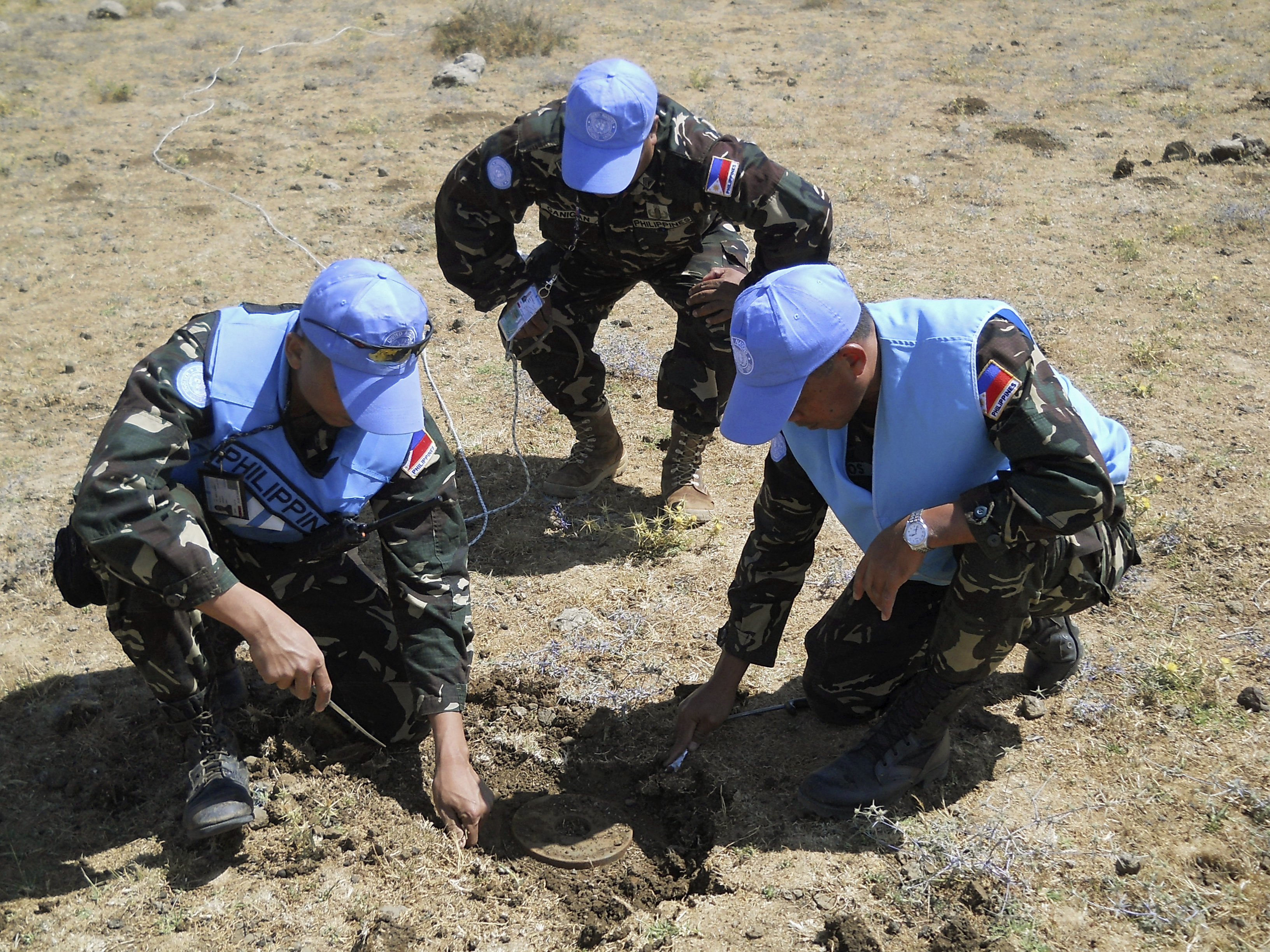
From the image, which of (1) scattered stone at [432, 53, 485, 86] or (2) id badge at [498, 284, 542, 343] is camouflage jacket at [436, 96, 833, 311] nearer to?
(2) id badge at [498, 284, 542, 343]

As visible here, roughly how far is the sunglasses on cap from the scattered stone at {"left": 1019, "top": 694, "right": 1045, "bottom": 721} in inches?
76.1

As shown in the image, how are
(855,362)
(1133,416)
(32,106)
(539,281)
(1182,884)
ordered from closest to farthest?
(855,362) < (1182,884) < (539,281) < (1133,416) < (32,106)

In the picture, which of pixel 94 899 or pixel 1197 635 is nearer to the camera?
pixel 94 899

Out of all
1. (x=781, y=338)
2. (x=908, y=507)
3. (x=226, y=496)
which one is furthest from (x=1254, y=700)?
(x=226, y=496)

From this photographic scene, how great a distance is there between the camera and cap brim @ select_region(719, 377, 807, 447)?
213 centimetres

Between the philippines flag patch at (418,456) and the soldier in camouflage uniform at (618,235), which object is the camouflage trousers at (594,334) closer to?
the soldier in camouflage uniform at (618,235)

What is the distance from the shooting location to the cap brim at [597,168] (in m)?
3.45

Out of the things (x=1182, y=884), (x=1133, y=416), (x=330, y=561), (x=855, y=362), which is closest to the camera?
(x=855, y=362)

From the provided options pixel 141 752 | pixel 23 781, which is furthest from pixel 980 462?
pixel 23 781

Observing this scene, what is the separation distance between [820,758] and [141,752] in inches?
76.7

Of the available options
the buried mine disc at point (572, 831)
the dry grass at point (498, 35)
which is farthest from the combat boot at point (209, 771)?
the dry grass at point (498, 35)

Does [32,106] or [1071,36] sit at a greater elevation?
[1071,36]

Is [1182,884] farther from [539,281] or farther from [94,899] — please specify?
[539,281]

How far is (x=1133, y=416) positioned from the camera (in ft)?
14.6
